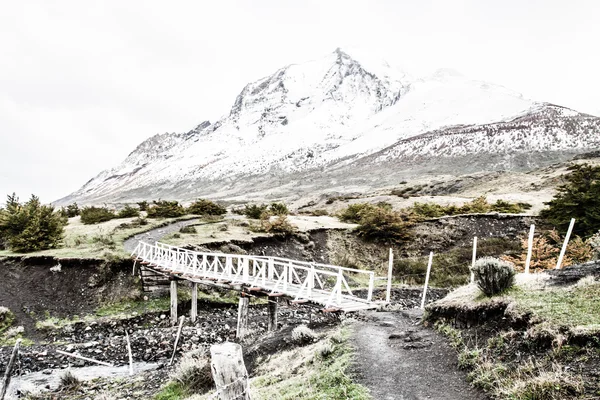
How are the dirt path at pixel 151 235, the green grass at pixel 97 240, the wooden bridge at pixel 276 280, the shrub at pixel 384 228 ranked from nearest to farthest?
the wooden bridge at pixel 276 280 < the green grass at pixel 97 240 < the dirt path at pixel 151 235 < the shrub at pixel 384 228

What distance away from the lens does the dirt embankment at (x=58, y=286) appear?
1930cm

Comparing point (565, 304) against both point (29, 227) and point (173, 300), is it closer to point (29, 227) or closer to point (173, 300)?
point (173, 300)

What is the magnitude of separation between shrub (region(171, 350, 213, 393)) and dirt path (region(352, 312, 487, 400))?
368 centimetres

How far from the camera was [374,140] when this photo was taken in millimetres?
168625

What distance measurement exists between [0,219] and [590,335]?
31.8 metres

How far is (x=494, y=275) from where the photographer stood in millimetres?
9219

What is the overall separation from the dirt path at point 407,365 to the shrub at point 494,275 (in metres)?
1.65

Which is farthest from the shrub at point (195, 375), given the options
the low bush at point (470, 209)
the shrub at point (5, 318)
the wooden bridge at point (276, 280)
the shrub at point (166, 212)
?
the shrub at point (166, 212)

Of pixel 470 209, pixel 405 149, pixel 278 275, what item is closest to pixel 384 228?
pixel 470 209

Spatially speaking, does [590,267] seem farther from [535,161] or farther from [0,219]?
[535,161]

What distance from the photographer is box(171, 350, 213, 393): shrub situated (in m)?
9.74

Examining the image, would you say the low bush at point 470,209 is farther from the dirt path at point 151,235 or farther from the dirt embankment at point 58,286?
the dirt embankment at point 58,286

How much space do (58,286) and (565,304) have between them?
21.8m

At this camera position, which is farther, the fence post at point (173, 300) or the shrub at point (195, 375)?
the fence post at point (173, 300)
